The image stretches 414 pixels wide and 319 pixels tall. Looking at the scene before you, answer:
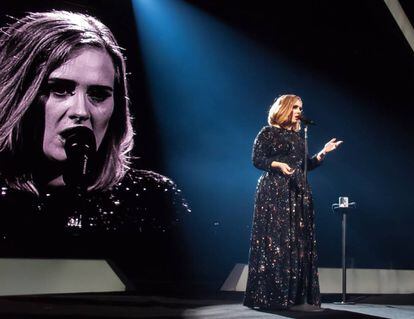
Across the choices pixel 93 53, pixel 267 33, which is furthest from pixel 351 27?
pixel 93 53

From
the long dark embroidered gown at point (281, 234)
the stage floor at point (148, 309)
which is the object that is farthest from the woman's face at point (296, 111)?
the stage floor at point (148, 309)

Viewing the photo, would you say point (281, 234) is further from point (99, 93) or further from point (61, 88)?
point (61, 88)

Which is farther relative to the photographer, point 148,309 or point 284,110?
point 284,110

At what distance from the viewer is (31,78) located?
3.24 meters

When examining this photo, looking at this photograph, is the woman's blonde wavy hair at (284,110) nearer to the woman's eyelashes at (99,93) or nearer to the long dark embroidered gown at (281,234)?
the long dark embroidered gown at (281,234)

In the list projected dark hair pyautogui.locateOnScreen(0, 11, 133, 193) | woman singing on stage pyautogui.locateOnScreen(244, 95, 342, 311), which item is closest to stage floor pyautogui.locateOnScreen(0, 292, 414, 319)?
woman singing on stage pyautogui.locateOnScreen(244, 95, 342, 311)

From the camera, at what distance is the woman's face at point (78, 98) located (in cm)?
330

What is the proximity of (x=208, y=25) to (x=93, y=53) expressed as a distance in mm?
1662

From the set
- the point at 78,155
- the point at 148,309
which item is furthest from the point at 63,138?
the point at 148,309

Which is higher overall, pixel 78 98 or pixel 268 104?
pixel 268 104

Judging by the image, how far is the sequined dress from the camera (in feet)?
10.4

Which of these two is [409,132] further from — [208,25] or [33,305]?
[33,305]

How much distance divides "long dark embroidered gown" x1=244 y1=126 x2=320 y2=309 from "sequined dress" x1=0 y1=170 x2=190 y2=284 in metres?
1.15

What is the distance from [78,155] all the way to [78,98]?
1.26 feet
